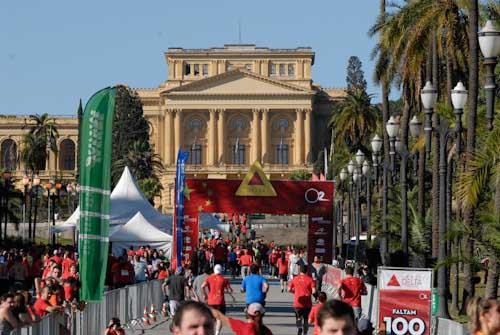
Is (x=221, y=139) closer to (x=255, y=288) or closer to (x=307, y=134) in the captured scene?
(x=307, y=134)

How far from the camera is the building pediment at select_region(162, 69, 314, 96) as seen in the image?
154000mm

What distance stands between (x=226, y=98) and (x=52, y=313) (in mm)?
139275

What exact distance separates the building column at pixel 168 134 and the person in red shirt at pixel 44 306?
5456 inches

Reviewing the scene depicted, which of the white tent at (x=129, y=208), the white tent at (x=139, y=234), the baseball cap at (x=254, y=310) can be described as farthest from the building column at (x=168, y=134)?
the baseball cap at (x=254, y=310)

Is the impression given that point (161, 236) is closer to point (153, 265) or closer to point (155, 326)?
point (153, 265)

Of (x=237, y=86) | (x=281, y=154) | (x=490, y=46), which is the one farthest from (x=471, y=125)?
(x=281, y=154)

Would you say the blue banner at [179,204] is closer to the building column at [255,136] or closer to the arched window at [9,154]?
the building column at [255,136]

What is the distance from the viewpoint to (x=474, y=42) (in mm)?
25125

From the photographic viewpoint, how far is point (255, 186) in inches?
1603

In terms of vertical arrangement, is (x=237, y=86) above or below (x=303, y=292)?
above

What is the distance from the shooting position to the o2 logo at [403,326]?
18766mm

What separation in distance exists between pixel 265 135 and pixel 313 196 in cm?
11642

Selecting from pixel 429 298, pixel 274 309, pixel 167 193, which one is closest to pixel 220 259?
pixel 274 309

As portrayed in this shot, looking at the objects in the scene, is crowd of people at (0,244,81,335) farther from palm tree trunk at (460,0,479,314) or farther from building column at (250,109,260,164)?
building column at (250,109,260,164)
